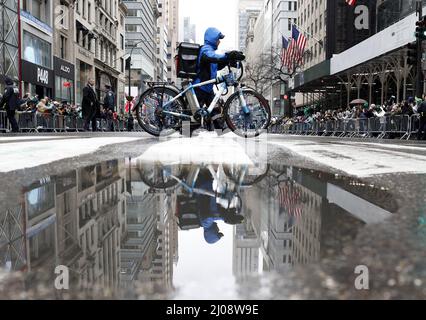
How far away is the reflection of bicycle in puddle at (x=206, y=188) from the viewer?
207 cm

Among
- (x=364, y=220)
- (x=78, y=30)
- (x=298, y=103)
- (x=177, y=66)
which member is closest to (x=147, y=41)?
(x=298, y=103)

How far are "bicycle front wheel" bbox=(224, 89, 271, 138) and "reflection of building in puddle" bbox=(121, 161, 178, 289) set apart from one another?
5595mm

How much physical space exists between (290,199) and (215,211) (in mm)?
524

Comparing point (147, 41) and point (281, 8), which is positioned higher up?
point (281, 8)

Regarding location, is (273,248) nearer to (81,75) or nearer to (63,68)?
(63,68)

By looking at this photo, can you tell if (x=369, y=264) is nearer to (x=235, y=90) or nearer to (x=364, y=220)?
(x=364, y=220)

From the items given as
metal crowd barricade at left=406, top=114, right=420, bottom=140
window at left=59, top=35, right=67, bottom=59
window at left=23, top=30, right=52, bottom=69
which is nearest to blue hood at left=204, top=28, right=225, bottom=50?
metal crowd barricade at left=406, top=114, right=420, bottom=140

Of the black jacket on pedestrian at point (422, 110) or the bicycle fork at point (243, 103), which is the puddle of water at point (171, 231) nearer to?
the bicycle fork at point (243, 103)

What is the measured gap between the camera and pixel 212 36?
836 centimetres

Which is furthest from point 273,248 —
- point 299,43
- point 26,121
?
point 299,43

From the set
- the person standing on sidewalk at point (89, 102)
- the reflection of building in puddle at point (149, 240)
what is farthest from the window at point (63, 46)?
the reflection of building in puddle at point (149, 240)

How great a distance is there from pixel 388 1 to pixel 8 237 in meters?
41.5

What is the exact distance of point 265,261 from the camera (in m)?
1.46

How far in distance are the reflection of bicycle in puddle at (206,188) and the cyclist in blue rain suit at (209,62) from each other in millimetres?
4493
